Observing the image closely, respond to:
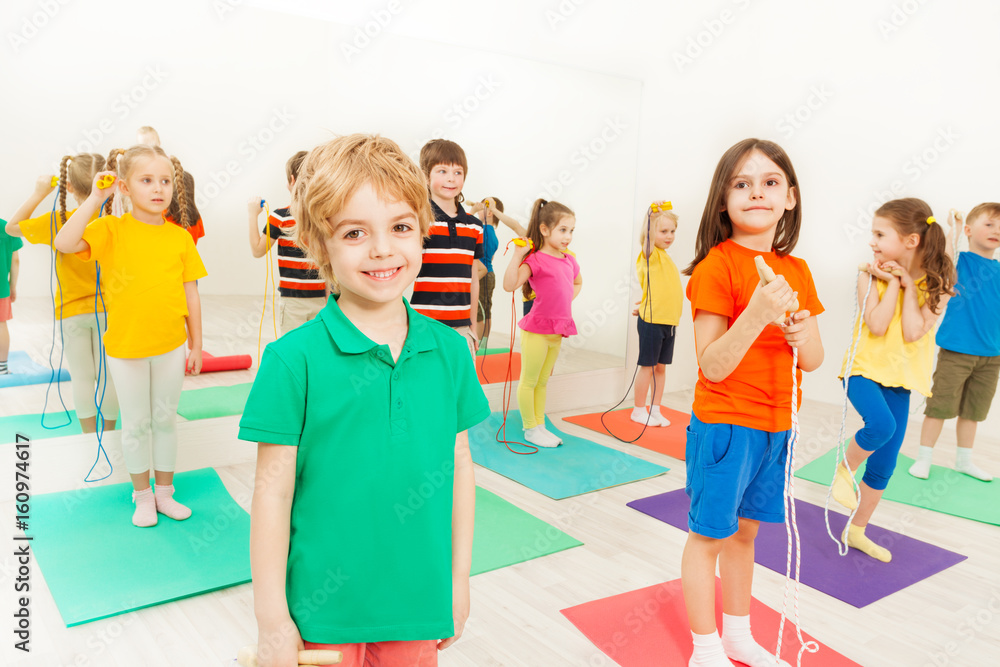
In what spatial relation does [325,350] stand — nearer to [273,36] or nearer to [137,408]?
[137,408]

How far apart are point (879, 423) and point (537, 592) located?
1.27 meters

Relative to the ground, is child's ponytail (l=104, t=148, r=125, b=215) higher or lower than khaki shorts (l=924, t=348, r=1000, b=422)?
higher

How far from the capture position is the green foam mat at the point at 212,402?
2885 millimetres

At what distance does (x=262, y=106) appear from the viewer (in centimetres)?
272

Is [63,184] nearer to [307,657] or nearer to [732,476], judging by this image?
[307,657]

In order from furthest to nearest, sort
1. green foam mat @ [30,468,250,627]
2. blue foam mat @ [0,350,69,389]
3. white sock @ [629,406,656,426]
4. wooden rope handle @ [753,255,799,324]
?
white sock @ [629,406,656,426], blue foam mat @ [0,350,69,389], green foam mat @ [30,468,250,627], wooden rope handle @ [753,255,799,324]

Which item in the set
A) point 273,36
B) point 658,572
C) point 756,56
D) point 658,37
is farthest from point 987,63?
point 273,36

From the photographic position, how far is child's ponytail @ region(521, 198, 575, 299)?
351cm

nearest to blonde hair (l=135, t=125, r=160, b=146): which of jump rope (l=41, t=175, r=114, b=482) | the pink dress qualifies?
jump rope (l=41, t=175, r=114, b=482)

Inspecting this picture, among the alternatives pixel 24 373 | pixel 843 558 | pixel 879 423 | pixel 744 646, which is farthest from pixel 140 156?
pixel 843 558

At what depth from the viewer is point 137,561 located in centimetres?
219

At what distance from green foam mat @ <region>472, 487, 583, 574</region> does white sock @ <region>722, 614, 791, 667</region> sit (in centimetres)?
76

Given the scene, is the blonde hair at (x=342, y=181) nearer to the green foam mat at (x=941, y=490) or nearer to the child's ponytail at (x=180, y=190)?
the child's ponytail at (x=180, y=190)

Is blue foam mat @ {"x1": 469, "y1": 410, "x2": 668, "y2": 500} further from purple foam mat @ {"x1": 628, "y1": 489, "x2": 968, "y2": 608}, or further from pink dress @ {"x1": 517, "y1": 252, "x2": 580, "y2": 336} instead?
pink dress @ {"x1": 517, "y1": 252, "x2": 580, "y2": 336}
